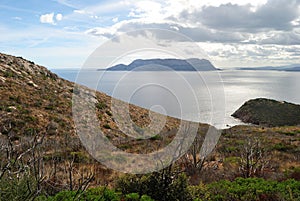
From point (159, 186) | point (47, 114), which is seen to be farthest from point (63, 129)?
point (159, 186)

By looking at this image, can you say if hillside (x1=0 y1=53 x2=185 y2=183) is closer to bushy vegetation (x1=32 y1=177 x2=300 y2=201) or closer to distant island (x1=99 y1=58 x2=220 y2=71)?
bushy vegetation (x1=32 y1=177 x2=300 y2=201)

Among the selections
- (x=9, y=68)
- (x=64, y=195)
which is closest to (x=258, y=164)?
(x=64, y=195)

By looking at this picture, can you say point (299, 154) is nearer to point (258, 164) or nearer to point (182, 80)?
point (258, 164)

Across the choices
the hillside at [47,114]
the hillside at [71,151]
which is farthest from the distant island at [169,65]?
the hillside at [47,114]

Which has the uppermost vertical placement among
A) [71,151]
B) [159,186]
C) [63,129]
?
[159,186]

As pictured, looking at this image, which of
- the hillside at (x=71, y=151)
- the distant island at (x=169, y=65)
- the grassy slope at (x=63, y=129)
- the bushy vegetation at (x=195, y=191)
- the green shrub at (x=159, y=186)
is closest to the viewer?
the hillside at (x=71, y=151)

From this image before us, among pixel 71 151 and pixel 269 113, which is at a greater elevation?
pixel 71 151

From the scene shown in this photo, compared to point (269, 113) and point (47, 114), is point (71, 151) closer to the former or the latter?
point (47, 114)

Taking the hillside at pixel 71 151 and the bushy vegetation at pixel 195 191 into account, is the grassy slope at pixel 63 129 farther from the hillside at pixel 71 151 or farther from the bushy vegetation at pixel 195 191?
the bushy vegetation at pixel 195 191

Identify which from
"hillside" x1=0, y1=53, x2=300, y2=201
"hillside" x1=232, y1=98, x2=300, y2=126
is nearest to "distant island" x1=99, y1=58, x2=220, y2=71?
"hillside" x1=0, y1=53, x2=300, y2=201
